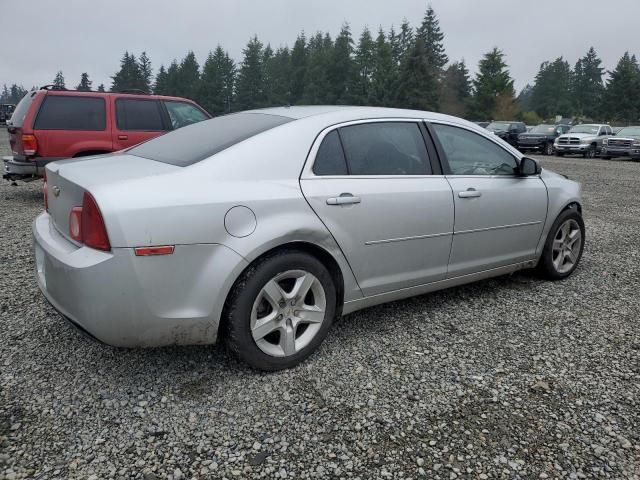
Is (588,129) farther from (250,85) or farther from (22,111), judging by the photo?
(250,85)

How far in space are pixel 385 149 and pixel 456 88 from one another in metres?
78.7

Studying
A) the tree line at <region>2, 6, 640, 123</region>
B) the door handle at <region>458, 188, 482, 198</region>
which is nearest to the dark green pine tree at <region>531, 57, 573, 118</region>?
the tree line at <region>2, 6, 640, 123</region>

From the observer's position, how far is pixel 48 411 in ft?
7.89

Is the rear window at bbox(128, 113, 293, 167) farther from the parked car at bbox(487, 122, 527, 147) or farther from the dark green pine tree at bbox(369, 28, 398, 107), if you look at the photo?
the dark green pine tree at bbox(369, 28, 398, 107)

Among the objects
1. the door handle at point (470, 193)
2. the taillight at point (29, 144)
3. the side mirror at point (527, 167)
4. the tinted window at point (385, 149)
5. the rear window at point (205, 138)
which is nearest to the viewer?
the rear window at point (205, 138)

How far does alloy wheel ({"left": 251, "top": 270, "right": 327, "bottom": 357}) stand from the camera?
2.69 meters

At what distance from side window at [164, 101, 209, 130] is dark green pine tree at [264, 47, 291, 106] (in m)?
68.6

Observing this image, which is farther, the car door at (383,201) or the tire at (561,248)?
the tire at (561,248)

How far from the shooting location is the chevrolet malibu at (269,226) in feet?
7.71

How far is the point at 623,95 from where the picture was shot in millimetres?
60250

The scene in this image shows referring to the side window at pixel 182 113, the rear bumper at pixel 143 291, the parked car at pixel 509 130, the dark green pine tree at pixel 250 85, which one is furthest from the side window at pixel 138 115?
the dark green pine tree at pixel 250 85

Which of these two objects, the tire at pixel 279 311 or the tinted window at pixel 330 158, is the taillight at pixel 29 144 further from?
the tire at pixel 279 311

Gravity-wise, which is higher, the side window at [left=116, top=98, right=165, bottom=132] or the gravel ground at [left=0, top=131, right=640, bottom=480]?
the side window at [left=116, top=98, right=165, bottom=132]

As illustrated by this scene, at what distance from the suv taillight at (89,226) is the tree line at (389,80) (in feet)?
191
